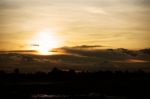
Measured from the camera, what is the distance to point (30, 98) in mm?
62094

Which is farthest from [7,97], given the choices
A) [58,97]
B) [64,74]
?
[64,74]

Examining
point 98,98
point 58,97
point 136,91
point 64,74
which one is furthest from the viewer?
point 64,74

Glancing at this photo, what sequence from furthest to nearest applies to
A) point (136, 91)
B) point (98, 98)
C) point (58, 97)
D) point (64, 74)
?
point (64, 74)
point (136, 91)
point (58, 97)
point (98, 98)

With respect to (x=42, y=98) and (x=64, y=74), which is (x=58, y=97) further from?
(x=64, y=74)

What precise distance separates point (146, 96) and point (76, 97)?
419 inches

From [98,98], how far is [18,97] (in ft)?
40.4

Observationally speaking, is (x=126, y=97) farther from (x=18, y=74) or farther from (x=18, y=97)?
(x=18, y=74)

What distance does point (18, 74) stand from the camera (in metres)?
152

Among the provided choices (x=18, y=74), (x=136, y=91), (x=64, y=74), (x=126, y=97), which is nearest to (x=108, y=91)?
(x=136, y=91)

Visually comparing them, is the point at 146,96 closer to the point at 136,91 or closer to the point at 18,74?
the point at 136,91

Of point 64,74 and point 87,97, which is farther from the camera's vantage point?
point 64,74

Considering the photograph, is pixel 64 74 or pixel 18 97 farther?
pixel 64 74

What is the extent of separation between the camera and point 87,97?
203 ft

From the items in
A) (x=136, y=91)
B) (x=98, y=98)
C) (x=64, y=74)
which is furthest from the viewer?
Answer: (x=64, y=74)
